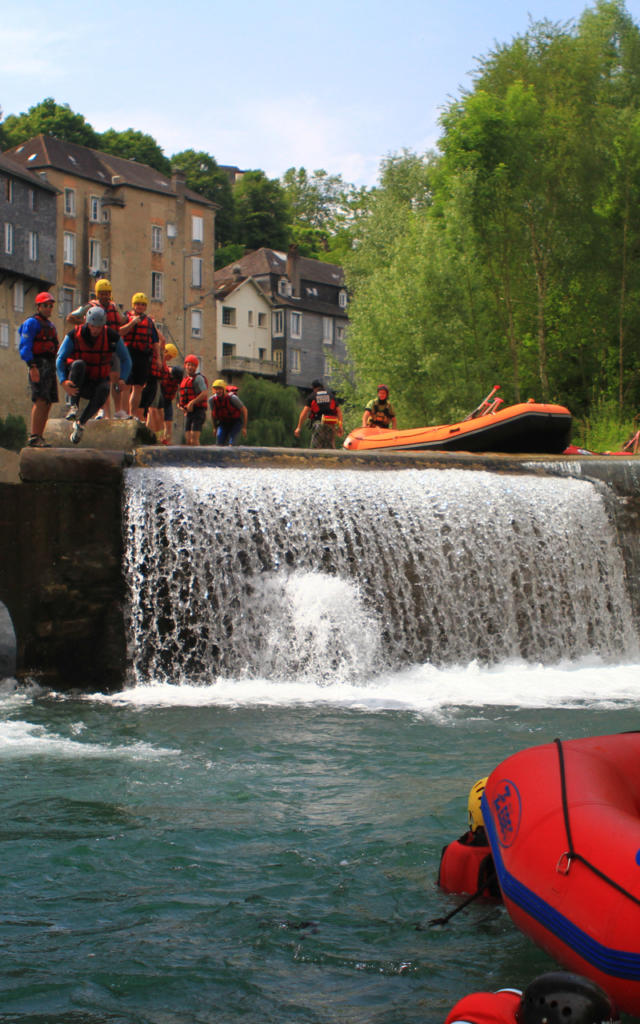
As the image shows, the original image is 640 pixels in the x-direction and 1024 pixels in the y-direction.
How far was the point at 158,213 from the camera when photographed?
187 feet

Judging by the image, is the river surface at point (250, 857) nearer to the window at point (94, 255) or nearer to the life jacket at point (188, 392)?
the life jacket at point (188, 392)

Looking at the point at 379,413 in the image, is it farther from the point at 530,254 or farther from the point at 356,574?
the point at 530,254

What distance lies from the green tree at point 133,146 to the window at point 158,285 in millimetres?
15424

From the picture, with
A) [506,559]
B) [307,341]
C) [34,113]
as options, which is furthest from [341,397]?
[34,113]

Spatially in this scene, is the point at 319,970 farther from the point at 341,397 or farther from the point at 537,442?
the point at 341,397

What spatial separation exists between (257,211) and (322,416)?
6263 cm

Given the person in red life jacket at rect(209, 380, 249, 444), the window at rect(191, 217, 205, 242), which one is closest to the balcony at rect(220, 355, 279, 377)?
the window at rect(191, 217, 205, 242)

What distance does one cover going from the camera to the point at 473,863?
4488 mm

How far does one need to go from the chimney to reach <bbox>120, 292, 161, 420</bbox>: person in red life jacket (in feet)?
183

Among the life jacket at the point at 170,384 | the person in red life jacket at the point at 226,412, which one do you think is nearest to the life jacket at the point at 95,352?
the life jacket at the point at 170,384

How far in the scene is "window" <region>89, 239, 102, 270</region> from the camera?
5409 centimetres

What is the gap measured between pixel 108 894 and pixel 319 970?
112cm

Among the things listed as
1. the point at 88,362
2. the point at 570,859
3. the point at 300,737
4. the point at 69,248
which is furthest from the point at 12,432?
the point at 570,859

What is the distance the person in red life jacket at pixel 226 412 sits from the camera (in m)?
15.7
